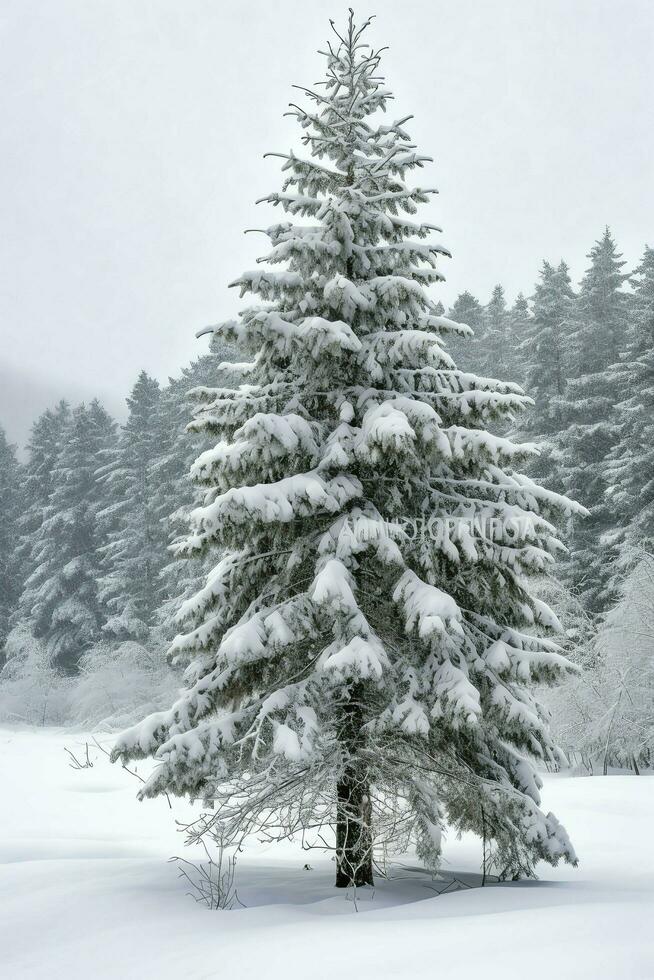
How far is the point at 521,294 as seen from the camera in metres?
41.5

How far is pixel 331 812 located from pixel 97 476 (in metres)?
37.9

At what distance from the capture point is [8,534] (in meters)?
48.4

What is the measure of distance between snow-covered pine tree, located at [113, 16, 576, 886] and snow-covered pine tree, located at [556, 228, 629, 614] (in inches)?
629

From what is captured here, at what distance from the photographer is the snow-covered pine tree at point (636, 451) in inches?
902

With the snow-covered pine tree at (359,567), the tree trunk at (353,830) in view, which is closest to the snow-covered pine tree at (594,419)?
the snow-covered pine tree at (359,567)

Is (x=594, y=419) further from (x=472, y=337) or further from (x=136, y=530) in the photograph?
(x=136, y=530)

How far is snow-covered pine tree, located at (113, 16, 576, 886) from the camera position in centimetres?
737

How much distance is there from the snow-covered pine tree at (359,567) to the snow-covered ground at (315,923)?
81cm

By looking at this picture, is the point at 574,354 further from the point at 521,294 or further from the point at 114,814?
the point at 114,814

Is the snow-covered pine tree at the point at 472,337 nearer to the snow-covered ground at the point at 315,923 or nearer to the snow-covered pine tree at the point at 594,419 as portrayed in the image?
the snow-covered pine tree at the point at 594,419

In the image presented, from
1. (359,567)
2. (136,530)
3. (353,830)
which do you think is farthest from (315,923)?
(136,530)

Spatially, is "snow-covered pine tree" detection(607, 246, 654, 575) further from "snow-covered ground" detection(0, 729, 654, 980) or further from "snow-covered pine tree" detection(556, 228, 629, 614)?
Result: "snow-covered ground" detection(0, 729, 654, 980)

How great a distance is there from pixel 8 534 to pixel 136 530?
55.2 feet

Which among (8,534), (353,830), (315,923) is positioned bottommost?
(315,923)
